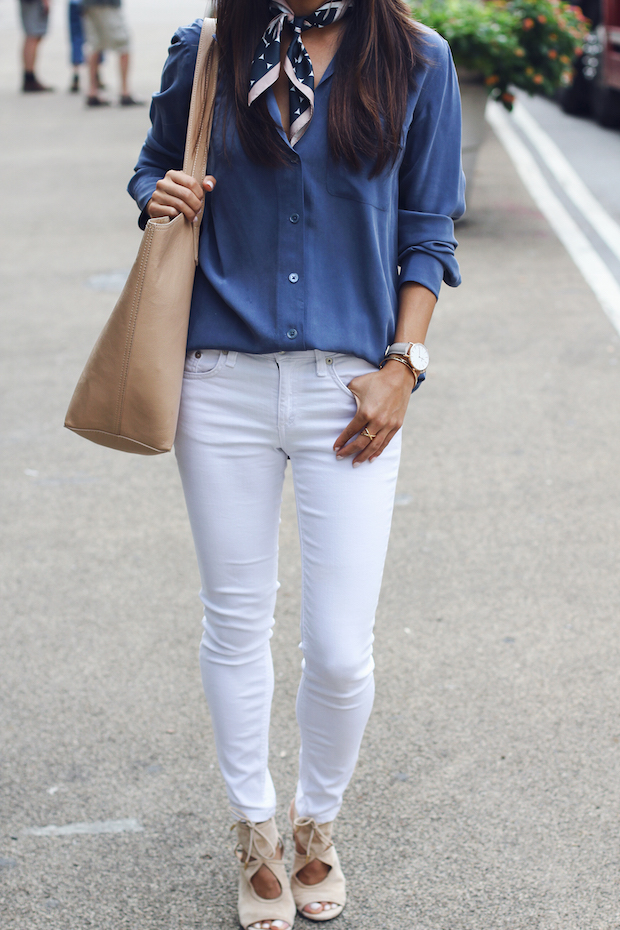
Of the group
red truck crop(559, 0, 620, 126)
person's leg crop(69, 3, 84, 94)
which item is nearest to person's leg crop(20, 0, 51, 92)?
person's leg crop(69, 3, 84, 94)

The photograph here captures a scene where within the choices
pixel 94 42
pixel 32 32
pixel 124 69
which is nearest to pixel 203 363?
pixel 124 69

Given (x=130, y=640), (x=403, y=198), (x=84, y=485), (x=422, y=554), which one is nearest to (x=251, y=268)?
(x=403, y=198)

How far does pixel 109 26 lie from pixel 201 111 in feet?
40.2

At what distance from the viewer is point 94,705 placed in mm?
3047

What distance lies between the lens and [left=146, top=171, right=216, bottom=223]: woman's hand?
1947 millimetres

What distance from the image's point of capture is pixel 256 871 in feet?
7.59

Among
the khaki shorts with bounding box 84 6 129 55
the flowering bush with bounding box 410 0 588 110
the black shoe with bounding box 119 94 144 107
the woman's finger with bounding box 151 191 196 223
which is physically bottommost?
the black shoe with bounding box 119 94 144 107

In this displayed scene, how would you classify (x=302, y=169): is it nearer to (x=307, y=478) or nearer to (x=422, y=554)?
(x=307, y=478)

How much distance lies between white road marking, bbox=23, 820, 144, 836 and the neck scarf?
5.46 feet

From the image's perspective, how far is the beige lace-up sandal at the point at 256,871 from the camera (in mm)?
2273

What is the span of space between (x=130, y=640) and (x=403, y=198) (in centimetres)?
184

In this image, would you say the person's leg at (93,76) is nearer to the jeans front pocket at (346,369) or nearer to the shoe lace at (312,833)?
the jeans front pocket at (346,369)

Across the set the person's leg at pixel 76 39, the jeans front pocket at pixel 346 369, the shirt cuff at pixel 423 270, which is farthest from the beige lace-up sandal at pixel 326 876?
the person's leg at pixel 76 39

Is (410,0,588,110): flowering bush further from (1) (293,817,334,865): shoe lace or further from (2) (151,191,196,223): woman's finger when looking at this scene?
(1) (293,817,334,865): shoe lace
